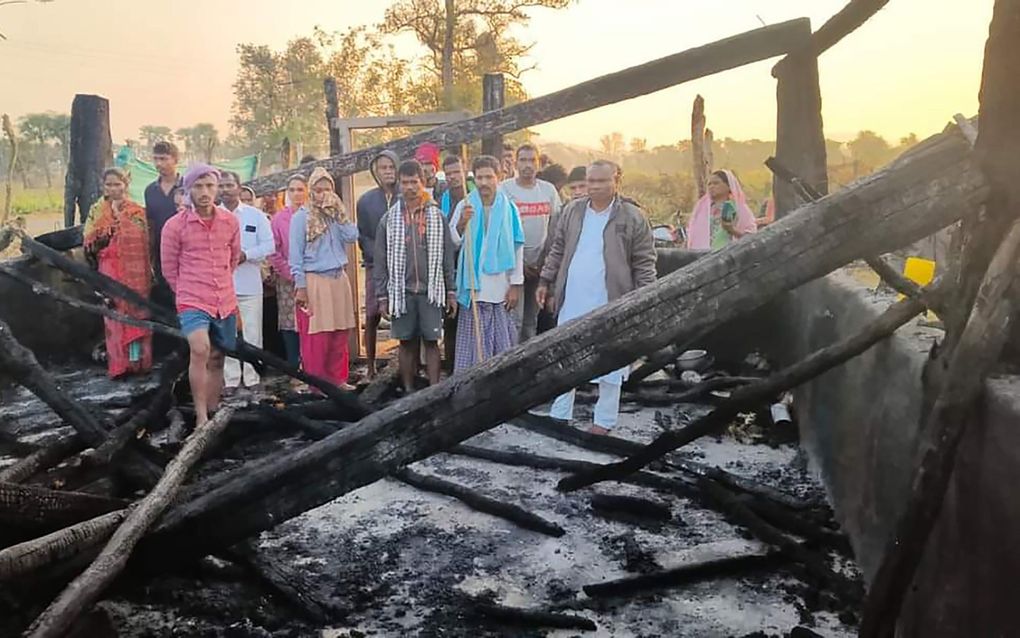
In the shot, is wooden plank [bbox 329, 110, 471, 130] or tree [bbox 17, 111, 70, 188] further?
tree [bbox 17, 111, 70, 188]

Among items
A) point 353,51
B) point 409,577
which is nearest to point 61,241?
point 409,577

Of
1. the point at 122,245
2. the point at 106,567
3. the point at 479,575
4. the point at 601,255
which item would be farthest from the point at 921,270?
the point at 122,245

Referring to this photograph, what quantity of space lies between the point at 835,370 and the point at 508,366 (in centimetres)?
280

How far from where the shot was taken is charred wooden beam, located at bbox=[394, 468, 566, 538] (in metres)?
4.00

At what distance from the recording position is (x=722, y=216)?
25.6ft

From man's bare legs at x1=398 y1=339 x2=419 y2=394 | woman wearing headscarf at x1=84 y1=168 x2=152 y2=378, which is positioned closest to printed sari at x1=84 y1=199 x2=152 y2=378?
woman wearing headscarf at x1=84 y1=168 x2=152 y2=378

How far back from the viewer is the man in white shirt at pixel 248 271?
7.32m

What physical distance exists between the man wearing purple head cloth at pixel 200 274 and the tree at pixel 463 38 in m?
16.9

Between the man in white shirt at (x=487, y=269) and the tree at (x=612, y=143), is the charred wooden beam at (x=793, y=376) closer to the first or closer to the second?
the man in white shirt at (x=487, y=269)

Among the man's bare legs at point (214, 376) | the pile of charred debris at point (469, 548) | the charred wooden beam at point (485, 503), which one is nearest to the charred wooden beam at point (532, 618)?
the pile of charred debris at point (469, 548)

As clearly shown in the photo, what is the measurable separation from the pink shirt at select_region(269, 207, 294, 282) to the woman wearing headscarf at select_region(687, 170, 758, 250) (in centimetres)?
410

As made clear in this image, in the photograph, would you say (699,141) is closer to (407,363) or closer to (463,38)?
(463,38)

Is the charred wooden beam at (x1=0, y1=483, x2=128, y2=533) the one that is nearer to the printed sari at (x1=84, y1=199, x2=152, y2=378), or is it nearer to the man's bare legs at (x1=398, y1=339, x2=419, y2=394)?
the man's bare legs at (x1=398, y1=339, x2=419, y2=394)

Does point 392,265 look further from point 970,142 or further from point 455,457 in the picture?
point 970,142
